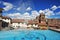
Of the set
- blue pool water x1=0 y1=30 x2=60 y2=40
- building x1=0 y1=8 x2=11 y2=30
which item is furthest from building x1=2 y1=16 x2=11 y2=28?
blue pool water x1=0 y1=30 x2=60 y2=40

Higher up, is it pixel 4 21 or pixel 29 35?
pixel 4 21

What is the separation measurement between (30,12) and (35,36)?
580 millimetres

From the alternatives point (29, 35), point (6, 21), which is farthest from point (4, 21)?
point (29, 35)

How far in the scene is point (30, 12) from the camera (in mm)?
3295

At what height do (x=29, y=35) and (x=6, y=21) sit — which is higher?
(x=6, y=21)

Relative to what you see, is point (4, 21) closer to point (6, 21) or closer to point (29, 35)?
point (6, 21)

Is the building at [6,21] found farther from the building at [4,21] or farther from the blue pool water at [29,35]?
the blue pool water at [29,35]

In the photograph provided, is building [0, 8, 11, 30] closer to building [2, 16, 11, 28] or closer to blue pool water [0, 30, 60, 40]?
building [2, 16, 11, 28]

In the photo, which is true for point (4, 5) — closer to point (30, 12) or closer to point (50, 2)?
point (30, 12)

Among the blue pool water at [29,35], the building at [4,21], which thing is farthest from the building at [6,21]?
the blue pool water at [29,35]

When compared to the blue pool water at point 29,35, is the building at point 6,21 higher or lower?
higher

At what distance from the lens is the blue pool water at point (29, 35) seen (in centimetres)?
312

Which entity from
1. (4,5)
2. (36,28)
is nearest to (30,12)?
(36,28)

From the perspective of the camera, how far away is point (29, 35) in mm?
3225
